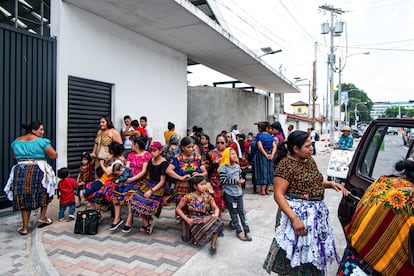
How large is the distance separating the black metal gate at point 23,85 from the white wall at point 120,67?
7.4 inches

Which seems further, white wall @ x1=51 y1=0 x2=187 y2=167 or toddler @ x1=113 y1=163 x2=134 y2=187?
white wall @ x1=51 y1=0 x2=187 y2=167

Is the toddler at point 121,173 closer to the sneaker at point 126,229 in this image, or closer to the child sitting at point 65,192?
the sneaker at point 126,229

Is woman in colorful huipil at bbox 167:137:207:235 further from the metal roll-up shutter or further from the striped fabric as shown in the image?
the metal roll-up shutter

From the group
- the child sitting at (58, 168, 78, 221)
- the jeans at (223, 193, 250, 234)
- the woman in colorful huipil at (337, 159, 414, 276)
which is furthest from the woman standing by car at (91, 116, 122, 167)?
the woman in colorful huipil at (337, 159, 414, 276)

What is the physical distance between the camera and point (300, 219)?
2297 mm

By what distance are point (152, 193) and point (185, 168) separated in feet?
1.90

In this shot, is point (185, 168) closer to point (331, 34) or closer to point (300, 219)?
point (300, 219)

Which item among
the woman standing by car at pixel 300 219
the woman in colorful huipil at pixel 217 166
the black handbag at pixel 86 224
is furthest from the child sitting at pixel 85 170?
the woman standing by car at pixel 300 219

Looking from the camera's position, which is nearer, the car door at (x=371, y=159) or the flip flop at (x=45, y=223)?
the car door at (x=371, y=159)

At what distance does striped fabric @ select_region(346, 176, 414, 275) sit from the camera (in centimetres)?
158

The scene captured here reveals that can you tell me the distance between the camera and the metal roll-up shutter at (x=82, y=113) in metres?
6.43

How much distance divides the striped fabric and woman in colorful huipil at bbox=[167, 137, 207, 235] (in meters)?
2.60

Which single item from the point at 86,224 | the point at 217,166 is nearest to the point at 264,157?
the point at 217,166

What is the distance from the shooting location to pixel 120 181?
4.45 meters
